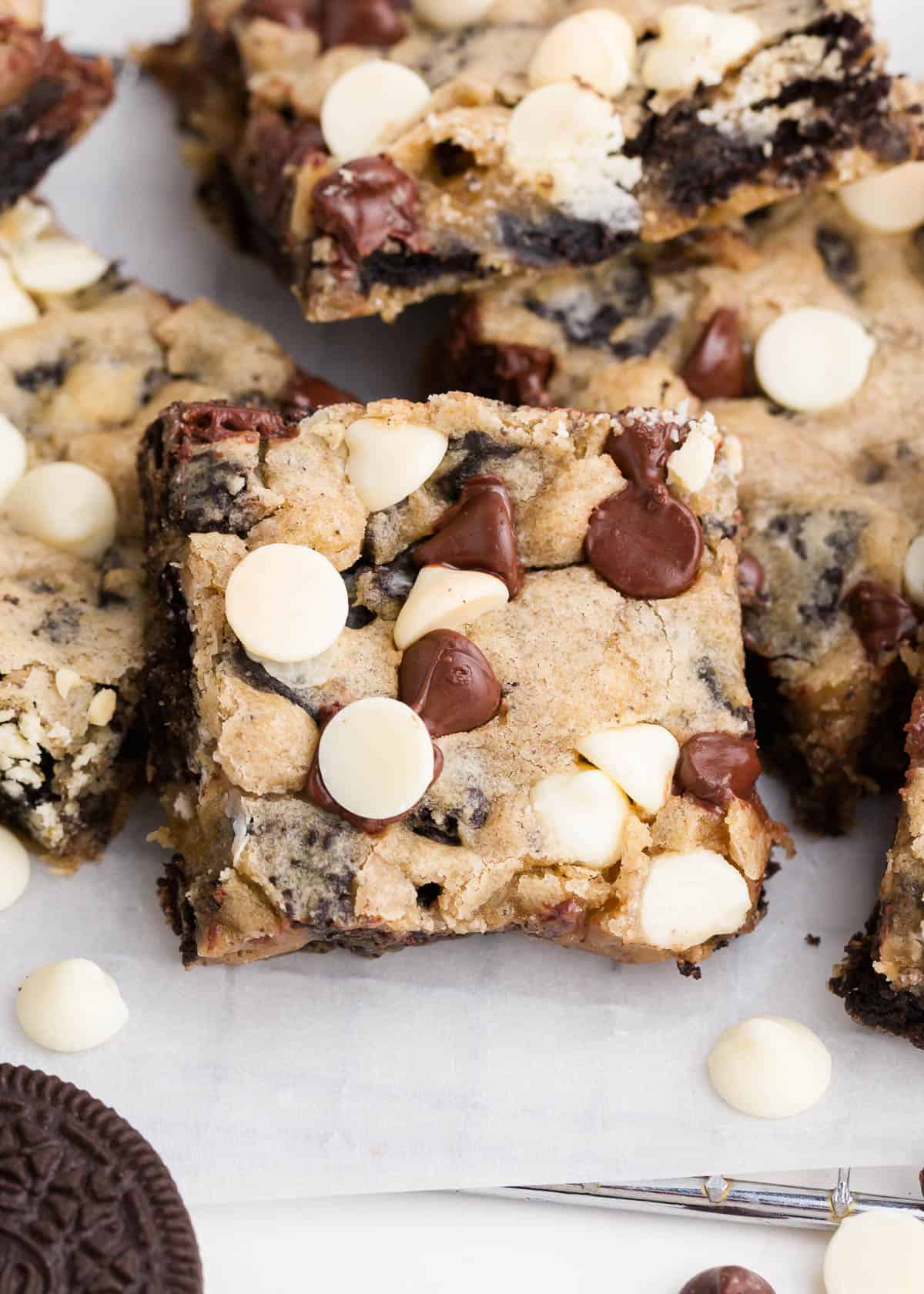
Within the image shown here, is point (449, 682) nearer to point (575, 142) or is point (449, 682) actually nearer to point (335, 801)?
point (335, 801)

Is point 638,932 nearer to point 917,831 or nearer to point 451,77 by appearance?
point 917,831

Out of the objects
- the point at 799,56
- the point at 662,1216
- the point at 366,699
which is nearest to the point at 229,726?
the point at 366,699

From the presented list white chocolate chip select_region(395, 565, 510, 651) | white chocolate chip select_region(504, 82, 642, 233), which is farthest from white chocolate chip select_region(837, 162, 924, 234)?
white chocolate chip select_region(395, 565, 510, 651)

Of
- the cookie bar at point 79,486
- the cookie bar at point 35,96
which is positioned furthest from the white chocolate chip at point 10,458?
the cookie bar at point 35,96

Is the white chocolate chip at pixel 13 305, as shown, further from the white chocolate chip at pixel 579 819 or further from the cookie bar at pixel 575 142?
the white chocolate chip at pixel 579 819

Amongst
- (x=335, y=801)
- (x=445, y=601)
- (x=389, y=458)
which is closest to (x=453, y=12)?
(x=389, y=458)

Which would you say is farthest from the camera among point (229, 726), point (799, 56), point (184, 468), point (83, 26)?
point (83, 26)
